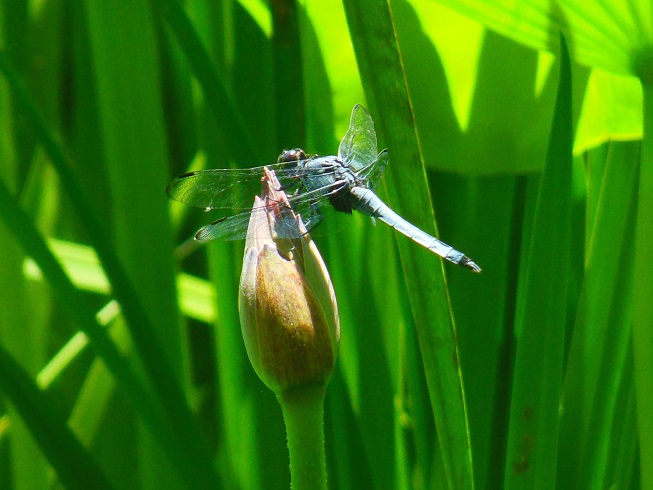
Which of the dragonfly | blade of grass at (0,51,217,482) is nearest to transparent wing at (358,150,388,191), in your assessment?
the dragonfly

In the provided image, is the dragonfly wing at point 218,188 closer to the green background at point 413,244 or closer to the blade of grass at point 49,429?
the green background at point 413,244

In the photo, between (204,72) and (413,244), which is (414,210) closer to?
(413,244)

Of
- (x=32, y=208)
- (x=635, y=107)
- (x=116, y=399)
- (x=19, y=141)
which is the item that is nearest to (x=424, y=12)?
(x=635, y=107)

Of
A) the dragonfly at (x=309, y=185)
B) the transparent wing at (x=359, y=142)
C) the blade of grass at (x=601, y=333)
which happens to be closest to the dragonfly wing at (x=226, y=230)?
the dragonfly at (x=309, y=185)

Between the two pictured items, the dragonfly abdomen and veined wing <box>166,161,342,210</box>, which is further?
veined wing <box>166,161,342,210</box>

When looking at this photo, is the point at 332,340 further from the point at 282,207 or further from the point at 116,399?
the point at 116,399

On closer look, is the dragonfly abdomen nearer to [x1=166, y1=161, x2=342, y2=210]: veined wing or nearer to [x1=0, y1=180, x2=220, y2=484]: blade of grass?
[x1=166, y1=161, x2=342, y2=210]: veined wing
